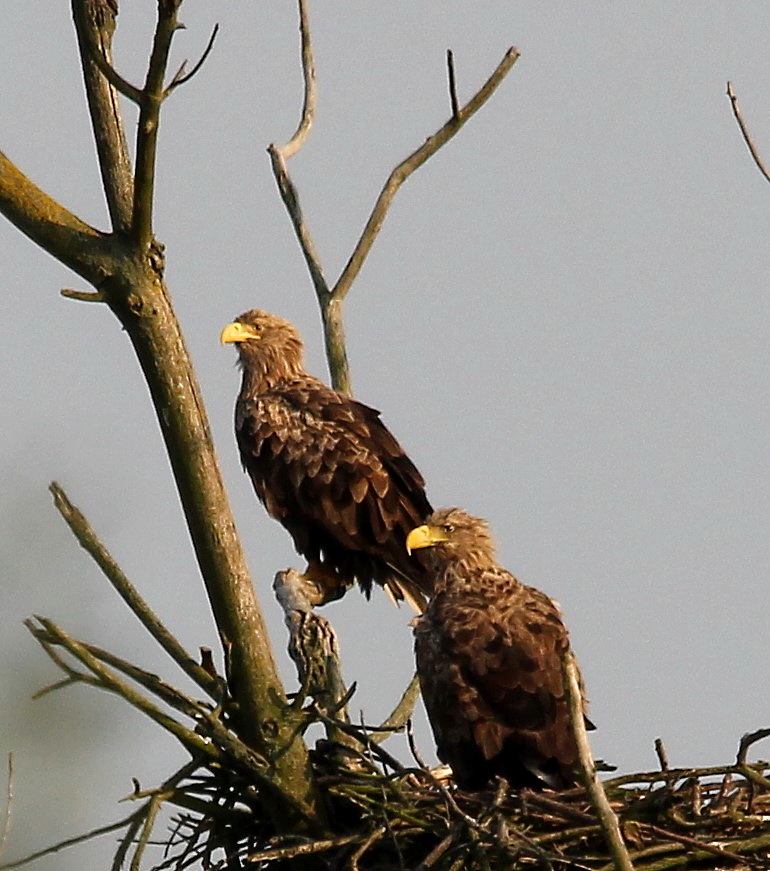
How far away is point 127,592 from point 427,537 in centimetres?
211

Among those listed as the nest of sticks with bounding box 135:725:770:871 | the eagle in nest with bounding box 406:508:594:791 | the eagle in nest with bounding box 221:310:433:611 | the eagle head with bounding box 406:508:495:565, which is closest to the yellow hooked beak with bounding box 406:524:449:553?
the eagle head with bounding box 406:508:495:565

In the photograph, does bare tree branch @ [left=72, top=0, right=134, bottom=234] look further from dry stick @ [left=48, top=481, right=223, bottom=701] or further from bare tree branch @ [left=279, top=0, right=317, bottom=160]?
bare tree branch @ [left=279, top=0, right=317, bottom=160]

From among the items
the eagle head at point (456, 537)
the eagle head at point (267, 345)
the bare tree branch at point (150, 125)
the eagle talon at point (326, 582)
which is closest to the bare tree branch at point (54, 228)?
the bare tree branch at point (150, 125)

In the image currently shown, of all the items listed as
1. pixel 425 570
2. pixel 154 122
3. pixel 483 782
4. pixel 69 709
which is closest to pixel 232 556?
pixel 154 122

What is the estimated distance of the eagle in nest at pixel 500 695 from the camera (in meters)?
5.64

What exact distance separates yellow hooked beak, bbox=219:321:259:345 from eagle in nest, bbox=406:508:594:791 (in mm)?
2811

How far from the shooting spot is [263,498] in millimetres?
7766

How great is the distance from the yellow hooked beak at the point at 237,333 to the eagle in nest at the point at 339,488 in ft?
1.78

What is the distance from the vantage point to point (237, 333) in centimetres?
836

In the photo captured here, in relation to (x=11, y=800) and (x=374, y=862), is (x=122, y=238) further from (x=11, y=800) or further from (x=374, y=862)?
(x=374, y=862)

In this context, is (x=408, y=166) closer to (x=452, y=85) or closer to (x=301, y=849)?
(x=452, y=85)

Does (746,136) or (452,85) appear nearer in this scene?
(746,136)

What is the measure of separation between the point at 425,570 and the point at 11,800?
295 centimetres

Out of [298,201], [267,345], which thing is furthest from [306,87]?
[267,345]
